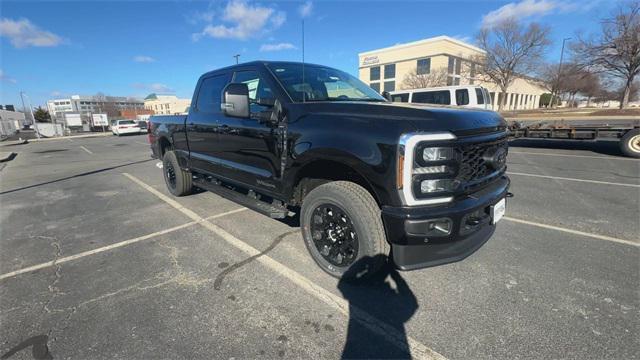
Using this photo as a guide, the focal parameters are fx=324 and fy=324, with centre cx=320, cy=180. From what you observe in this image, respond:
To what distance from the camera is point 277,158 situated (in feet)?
10.8

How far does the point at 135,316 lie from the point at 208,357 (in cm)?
81

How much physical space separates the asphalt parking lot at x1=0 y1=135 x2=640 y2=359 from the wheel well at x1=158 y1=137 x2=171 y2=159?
1.71 metres

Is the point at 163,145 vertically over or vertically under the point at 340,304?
over

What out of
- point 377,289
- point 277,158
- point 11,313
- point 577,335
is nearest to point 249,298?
point 377,289

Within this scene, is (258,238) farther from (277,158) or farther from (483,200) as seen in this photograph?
(483,200)

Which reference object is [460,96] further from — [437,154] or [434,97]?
[437,154]

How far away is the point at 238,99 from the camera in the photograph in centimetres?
315

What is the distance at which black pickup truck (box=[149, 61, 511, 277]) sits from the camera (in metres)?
2.29

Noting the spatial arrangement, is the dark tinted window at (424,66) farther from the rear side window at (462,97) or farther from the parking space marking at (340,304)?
the parking space marking at (340,304)

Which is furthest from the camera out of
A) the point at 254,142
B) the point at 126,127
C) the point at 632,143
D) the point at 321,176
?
the point at 126,127

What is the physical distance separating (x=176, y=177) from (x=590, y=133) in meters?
11.6

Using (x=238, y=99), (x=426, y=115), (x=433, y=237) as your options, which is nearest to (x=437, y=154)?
(x=426, y=115)

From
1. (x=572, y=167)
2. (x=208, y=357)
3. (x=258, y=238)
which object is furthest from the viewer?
(x=572, y=167)

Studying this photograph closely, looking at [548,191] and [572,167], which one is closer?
[548,191]
